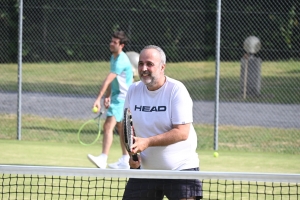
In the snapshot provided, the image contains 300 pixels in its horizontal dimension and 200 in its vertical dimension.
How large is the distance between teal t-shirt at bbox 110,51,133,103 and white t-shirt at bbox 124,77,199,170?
15.3ft

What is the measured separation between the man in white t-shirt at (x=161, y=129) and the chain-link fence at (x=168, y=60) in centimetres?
787

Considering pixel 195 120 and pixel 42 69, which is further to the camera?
pixel 42 69

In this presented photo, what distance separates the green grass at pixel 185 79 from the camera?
19578 mm

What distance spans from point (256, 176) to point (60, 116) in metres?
11.3

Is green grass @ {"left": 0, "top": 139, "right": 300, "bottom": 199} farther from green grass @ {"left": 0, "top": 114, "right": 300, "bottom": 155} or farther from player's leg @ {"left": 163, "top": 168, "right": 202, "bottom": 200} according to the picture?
player's leg @ {"left": 163, "top": 168, "right": 202, "bottom": 200}

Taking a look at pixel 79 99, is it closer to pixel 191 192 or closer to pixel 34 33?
pixel 34 33

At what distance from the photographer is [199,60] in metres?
20.8

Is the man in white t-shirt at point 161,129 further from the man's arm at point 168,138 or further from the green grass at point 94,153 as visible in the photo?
the green grass at point 94,153

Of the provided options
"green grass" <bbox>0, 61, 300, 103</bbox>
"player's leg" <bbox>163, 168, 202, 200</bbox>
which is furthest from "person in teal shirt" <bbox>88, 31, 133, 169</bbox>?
"green grass" <bbox>0, 61, 300, 103</bbox>

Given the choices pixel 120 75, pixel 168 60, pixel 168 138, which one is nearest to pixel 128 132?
pixel 168 138

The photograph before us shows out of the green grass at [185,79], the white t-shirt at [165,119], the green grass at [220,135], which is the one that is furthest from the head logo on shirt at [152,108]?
Answer: the green grass at [185,79]

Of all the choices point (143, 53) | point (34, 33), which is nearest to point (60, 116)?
point (34, 33)

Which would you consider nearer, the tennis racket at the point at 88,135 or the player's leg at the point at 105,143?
the player's leg at the point at 105,143

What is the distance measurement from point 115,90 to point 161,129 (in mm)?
5053
